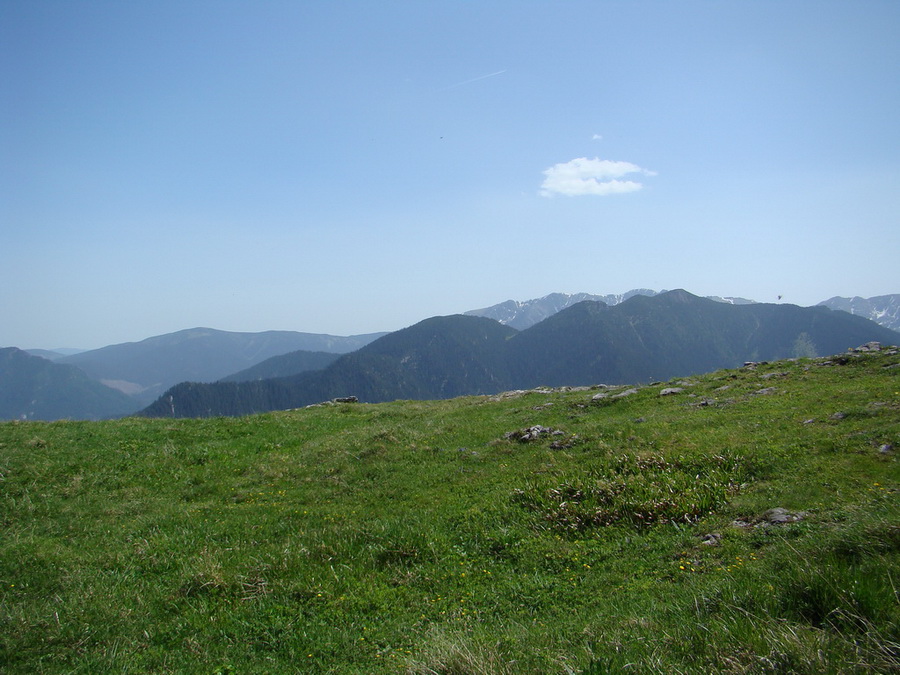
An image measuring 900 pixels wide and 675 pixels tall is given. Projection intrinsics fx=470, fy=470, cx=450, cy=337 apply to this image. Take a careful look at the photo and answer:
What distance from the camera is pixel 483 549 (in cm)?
1235

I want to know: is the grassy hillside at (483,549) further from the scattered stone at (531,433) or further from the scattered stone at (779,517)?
the scattered stone at (779,517)

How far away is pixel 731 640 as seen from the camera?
5.78 m

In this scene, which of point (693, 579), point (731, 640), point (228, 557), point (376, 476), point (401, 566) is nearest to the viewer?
point (731, 640)

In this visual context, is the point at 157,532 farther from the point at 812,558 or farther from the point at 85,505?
the point at 812,558

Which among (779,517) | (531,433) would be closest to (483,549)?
(779,517)

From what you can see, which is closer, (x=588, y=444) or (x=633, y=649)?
(x=633, y=649)

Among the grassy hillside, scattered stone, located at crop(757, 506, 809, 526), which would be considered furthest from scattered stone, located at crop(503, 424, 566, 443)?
scattered stone, located at crop(757, 506, 809, 526)

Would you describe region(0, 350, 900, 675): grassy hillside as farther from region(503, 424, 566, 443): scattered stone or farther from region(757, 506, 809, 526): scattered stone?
region(757, 506, 809, 526): scattered stone

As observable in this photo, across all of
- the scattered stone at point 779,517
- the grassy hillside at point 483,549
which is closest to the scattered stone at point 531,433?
the grassy hillside at point 483,549

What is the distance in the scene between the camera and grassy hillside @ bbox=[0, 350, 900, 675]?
6.59m

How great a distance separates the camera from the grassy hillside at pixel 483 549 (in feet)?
21.6

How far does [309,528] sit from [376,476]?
559cm

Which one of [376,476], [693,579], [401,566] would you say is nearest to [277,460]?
[376,476]

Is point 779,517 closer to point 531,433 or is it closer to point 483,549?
point 483,549
